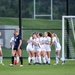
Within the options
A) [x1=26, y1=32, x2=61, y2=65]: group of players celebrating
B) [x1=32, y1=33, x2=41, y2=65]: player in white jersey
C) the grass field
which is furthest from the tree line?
[x1=32, y1=33, x2=41, y2=65]: player in white jersey

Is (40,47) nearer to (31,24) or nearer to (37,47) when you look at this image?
(37,47)

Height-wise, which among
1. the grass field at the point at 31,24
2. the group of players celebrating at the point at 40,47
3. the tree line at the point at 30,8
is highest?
the tree line at the point at 30,8

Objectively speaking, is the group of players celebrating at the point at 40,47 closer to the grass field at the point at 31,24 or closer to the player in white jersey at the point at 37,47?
the player in white jersey at the point at 37,47

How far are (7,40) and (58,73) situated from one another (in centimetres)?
1455

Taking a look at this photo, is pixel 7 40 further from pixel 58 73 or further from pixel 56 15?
pixel 58 73

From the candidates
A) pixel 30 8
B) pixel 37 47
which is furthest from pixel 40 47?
pixel 30 8

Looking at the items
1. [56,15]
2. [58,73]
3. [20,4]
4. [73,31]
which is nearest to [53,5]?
[56,15]

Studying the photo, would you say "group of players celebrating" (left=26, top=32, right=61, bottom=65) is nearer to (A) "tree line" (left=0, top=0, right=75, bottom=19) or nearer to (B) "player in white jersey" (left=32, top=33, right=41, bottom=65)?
(B) "player in white jersey" (left=32, top=33, right=41, bottom=65)

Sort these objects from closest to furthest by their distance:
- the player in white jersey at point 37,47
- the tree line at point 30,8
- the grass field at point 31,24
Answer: the player in white jersey at point 37,47, the grass field at point 31,24, the tree line at point 30,8

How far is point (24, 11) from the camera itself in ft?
→ 114

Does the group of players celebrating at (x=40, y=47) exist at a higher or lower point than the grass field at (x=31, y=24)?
lower

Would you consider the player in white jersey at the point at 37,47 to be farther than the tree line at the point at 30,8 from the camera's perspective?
No

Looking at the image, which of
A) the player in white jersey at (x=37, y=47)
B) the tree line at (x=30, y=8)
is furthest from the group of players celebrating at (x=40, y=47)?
the tree line at (x=30, y=8)

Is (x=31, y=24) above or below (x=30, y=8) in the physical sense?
below
